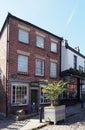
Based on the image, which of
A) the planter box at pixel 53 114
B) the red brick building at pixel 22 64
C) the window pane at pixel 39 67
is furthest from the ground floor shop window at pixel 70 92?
the planter box at pixel 53 114

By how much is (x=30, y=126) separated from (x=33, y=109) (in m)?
8.04

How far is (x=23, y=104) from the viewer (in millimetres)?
22531

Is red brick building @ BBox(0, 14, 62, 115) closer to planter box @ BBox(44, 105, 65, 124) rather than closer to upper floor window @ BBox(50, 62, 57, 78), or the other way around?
upper floor window @ BBox(50, 62, 57, 78)

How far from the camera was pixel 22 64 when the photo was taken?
2297cm

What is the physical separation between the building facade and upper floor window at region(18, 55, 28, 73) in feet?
21.8

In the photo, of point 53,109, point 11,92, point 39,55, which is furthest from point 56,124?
point 39,55

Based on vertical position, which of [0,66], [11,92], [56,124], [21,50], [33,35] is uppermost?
[33,35]

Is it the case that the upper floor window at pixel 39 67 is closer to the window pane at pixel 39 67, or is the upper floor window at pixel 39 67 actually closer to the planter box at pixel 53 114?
the window pane at pixel 39 67

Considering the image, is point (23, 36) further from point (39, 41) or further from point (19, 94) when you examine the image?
point (19, 94)

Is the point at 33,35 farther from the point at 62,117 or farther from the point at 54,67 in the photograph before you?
the point at 62,117

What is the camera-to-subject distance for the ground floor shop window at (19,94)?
21717 mm

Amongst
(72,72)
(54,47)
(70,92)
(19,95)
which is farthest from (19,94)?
(70,92)

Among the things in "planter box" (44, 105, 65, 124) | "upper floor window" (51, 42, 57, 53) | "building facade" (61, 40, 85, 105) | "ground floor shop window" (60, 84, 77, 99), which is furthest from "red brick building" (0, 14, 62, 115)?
"planter box" (44, 105, 65, 124)

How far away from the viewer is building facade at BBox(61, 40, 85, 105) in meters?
29.3
